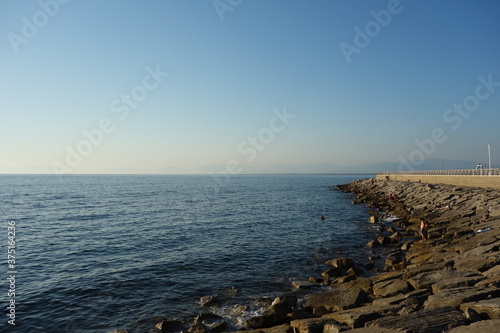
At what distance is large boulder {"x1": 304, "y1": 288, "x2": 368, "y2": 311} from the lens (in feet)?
32.6

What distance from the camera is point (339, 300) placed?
404 inches

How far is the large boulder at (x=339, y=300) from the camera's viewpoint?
9.93 metres

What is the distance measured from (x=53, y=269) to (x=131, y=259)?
379cm

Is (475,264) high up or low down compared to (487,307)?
down

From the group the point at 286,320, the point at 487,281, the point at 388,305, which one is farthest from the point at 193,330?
the point at 487,281

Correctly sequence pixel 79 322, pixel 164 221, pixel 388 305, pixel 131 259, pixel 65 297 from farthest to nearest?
pixel 164 221, pixel 131 259, pixel 65 297, pixel 79 322, pixel 388 305

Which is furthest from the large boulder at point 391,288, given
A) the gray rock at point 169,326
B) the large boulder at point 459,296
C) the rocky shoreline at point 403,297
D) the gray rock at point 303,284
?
the gray rock at point 169,326

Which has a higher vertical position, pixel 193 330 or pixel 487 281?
pixel 487 281

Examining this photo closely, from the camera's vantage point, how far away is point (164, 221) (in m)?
30.6

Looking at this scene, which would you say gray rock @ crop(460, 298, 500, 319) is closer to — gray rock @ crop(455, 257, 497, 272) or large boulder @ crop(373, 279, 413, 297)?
large boulder @ crop(373, 279, 413, 297)

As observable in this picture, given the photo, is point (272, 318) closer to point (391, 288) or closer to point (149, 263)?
point (391, 288)

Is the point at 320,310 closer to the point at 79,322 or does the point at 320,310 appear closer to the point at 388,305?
the point at 388,305

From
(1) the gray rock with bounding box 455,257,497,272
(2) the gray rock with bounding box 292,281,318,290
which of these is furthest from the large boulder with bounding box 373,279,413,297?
(2) the gray rock with bounding box 292,281,318,290

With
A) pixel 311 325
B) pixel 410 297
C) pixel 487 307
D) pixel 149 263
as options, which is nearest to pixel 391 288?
pixel 410 297
